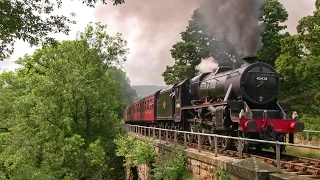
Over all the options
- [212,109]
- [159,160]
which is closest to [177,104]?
[159,160]

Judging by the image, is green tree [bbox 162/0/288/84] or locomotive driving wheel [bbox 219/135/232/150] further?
green tree [bbox 162/0/288/84]

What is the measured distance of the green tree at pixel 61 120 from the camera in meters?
18.7

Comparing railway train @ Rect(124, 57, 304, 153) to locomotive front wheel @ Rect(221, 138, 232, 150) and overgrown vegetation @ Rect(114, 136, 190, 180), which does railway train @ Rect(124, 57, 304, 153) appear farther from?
overgrown vegetation @ Rect(114, 136, 190, 180)

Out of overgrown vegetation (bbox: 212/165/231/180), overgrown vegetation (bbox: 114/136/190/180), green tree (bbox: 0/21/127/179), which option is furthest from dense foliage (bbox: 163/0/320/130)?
overgrown vegetation (bbox: 212/165/231/180)

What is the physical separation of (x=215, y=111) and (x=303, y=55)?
46.6 ft

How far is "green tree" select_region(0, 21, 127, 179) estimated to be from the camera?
1866 centimetres

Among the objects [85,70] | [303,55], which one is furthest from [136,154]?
[303,55]

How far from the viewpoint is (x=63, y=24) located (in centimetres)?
874

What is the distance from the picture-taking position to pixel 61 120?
20766mm

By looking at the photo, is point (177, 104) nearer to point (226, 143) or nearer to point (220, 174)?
point (226, 143)

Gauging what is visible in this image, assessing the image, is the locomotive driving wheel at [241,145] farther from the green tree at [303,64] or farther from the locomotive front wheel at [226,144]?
the green tree at [303,64]

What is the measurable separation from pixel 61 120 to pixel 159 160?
8.51m

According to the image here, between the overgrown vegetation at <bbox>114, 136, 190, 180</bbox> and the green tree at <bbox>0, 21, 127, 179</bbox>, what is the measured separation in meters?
2.21

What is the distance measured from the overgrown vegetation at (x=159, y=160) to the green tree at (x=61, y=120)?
2214mm
